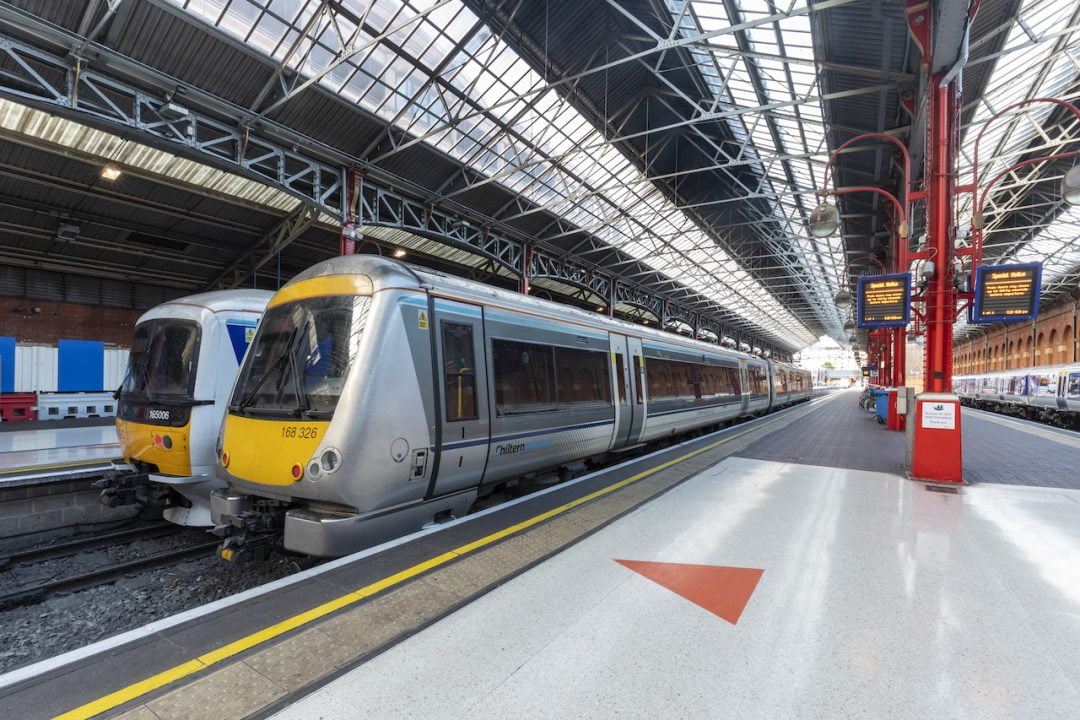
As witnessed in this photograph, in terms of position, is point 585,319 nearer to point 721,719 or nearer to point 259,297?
point 259,297

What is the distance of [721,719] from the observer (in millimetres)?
2258

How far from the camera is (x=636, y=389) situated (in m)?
9.16

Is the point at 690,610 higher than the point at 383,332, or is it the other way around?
the point at 383,332

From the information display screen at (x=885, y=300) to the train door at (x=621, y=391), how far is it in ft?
12.7

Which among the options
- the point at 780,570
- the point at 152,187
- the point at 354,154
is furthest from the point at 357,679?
the point at 152,187

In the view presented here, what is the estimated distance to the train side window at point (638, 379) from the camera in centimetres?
917

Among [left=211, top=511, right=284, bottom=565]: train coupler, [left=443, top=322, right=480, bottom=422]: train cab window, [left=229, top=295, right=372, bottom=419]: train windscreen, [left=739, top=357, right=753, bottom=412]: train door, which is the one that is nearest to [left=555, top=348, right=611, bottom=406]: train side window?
[left=443, top=322, right=480, bottom=422]: train cab window

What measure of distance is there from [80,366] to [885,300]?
996 inches

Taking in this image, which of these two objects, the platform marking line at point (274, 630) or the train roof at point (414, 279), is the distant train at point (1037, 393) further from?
the platform marking line at point (274, 630)

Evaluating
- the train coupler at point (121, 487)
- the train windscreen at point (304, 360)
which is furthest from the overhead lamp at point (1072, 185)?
the train coupler at point (121, 487)

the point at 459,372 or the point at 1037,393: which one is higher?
the point at 459,372

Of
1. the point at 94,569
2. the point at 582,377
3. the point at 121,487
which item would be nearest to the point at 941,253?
the point at 582,377

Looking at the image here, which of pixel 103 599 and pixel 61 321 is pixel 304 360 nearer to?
pixel 103 599

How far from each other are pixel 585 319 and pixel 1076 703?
20.6 feet
